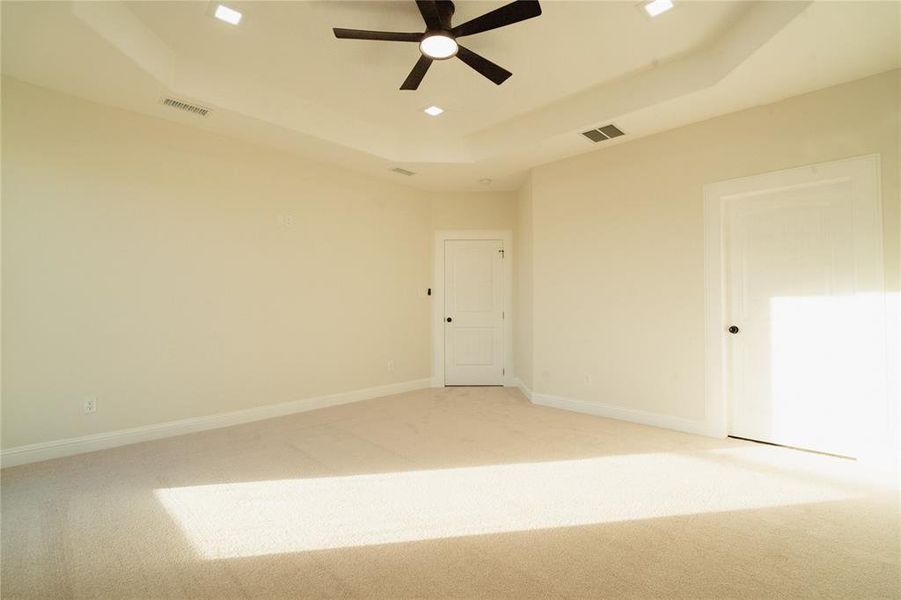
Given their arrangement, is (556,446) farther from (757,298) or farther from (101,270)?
(101,270)

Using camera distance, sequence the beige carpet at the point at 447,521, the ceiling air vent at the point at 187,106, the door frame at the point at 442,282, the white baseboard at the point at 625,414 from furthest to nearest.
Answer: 1. the door frame at the point at 442,282
2. the white baseboard at the point at 625,414
3. the ceiling air vent at the point at 187,106
4. the beige carpet at the point at 447,521

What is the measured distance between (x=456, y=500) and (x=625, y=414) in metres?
2.56

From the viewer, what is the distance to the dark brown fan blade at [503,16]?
234 centimetres

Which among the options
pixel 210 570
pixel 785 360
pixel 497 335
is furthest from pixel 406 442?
pixel 785 360

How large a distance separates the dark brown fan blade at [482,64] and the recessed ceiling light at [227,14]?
1.51 meters

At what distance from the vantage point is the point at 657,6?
2709 millimetres

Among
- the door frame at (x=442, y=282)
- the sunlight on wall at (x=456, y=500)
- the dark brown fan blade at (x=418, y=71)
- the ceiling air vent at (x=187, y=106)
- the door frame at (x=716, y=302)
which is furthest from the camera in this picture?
the door frame at (x=442, y=282)

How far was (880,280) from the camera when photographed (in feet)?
9.99

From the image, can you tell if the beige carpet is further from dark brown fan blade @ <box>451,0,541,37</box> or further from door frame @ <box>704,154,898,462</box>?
dark brown fan blade @ <box>451,0,541,37</box>

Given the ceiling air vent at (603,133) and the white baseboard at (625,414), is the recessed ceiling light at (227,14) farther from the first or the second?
the white baseboard at (625,414)

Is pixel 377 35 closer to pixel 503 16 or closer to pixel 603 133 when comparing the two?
pixel 503 16

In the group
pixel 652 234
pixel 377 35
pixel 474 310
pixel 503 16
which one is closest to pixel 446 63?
pixel 377 35

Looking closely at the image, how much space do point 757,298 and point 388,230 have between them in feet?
13.8

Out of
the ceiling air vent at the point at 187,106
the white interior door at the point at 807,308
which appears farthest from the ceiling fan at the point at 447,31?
the white interior door at the point at 807,308
